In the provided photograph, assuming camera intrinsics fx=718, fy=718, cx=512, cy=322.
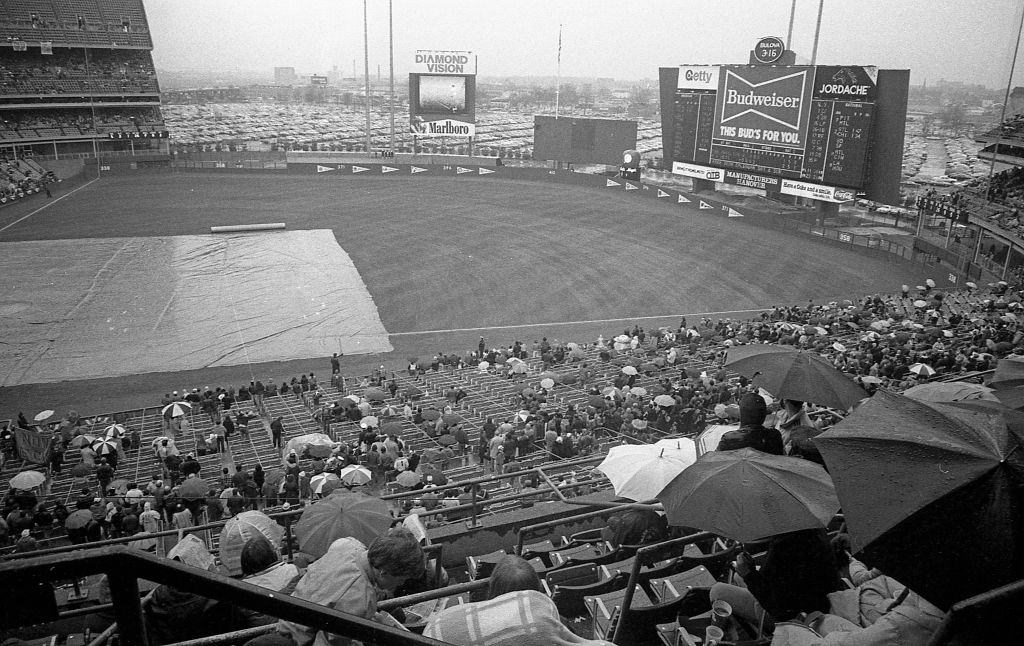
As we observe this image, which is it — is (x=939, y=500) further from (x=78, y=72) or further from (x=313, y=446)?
(x=78, y=72)

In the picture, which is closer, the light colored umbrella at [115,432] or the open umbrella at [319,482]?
the open umbrella at [319,482]

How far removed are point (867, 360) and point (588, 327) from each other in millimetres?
12941

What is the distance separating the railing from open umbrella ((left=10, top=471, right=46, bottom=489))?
15.1 meters

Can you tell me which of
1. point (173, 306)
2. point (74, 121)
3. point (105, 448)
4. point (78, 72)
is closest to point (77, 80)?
point (78, 72)

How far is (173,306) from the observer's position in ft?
97.7

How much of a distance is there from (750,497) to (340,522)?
4.00 m

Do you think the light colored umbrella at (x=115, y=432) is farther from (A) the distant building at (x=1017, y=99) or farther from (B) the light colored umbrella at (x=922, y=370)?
(A) the distant building at (x=1017, y=99)

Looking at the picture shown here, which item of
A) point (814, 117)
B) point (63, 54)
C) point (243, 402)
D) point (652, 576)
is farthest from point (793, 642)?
point (63, 54)

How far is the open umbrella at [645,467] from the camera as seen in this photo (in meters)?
7.40

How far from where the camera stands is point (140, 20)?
234ft

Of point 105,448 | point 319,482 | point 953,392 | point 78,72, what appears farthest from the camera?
point 78,72

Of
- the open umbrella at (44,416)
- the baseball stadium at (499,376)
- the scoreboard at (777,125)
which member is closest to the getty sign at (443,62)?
the baseball stadium at (499,376)

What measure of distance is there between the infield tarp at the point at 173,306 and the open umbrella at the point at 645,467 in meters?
19.8

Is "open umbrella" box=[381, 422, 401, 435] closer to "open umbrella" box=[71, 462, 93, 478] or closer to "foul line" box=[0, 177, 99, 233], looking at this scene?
"open umbrella" box=[71, 462, 93, 478]
